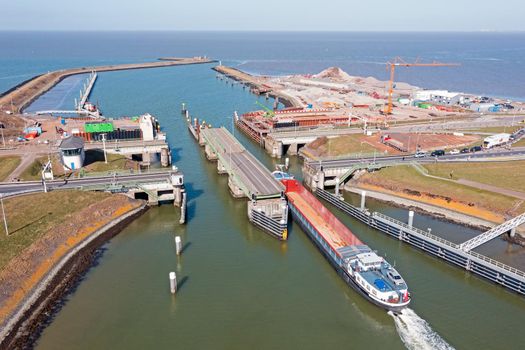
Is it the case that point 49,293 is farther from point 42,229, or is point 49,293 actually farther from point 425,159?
point 425,159

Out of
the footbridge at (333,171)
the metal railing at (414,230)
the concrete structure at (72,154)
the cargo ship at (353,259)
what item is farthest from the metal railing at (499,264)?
the concrete structure at (72,154)

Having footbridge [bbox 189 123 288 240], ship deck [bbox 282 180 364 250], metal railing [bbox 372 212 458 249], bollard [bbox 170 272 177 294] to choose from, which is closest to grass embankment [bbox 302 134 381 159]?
footbridge [bbox 189 123 288 240]

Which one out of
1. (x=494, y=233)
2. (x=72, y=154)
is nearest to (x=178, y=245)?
(x=72, y=154)

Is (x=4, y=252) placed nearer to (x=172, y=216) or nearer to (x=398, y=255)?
(x=172, y=216)

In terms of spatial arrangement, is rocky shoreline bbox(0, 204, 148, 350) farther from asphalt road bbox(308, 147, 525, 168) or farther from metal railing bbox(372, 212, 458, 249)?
asphalt road bbox(308, 147, 525, 168)

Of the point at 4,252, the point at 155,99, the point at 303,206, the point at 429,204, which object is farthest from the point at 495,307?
the point at 155,99

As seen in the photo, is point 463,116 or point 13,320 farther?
point 463,116
